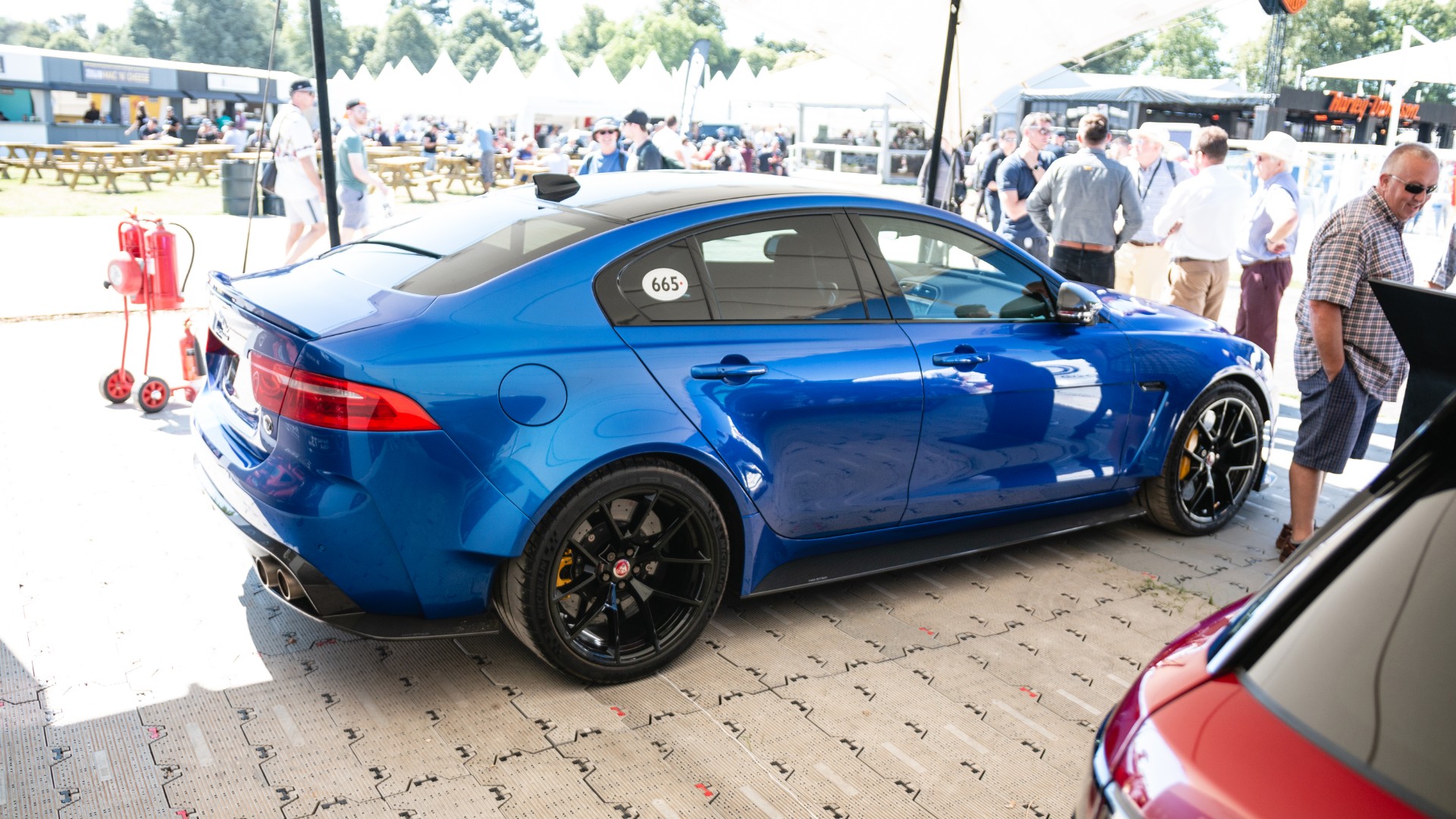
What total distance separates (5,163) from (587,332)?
82.0 feet

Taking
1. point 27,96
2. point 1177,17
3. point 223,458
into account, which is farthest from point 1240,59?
point 223,458

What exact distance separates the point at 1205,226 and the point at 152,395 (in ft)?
22.0

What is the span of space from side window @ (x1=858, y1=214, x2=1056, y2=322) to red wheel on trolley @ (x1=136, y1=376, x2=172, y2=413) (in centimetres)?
426

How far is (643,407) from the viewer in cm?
328

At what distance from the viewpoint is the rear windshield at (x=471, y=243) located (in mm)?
3385

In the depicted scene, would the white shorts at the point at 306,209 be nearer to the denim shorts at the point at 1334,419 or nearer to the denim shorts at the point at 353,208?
the denim shorts at the point at 353,208

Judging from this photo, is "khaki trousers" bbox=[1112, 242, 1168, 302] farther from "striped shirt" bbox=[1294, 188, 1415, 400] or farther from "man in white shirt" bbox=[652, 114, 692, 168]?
"man in white shirt" bbox=[652, 114, 692, 168]

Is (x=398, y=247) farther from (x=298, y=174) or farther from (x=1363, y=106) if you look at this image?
(x=1363, y=106)

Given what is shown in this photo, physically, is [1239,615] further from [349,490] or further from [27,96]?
[27,96]

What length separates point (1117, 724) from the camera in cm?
168

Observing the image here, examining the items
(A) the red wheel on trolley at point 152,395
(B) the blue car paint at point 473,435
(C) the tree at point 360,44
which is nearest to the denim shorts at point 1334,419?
(B) the blue car paint at point 473,435

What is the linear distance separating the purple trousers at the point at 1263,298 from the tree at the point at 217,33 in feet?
442

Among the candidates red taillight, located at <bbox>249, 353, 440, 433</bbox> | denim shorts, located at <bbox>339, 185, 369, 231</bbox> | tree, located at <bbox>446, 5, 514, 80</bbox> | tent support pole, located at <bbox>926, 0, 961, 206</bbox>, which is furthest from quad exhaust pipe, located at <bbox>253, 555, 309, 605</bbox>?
tree, located at <bbox>446, 5, 514, 80</bbox>

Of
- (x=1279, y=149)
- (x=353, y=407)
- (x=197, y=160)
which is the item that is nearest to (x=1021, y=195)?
(x=1279, y=149)
